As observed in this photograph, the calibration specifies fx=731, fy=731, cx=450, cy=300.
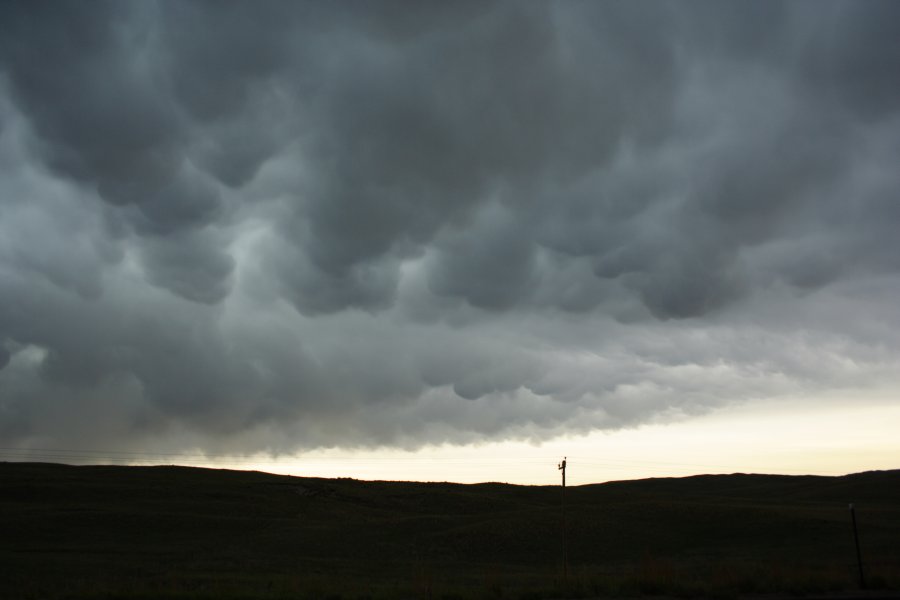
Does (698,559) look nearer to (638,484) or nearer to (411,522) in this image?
(411,522)

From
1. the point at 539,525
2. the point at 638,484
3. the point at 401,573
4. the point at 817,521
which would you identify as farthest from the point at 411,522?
the point at 638,484

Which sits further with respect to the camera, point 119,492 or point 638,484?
point 638,484

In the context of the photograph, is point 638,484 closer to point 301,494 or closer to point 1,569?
point 301,494

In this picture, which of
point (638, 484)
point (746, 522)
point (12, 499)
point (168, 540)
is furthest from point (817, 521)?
point (638, 484)

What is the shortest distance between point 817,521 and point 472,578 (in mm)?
41055

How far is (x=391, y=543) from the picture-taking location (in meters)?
65.6

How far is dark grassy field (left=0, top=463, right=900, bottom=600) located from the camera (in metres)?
31.8

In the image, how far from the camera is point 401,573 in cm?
4678

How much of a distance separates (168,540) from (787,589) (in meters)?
56.0

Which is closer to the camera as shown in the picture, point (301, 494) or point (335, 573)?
point (335, 573)

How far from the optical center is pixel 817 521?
2655 inches

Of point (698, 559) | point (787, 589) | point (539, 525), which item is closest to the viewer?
point (787, 589)

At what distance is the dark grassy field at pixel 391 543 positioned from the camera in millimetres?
31750

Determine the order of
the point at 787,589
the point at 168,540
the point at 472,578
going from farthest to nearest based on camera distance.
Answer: the point at 168,540 → the point at 472,578 → the point at 787,589
